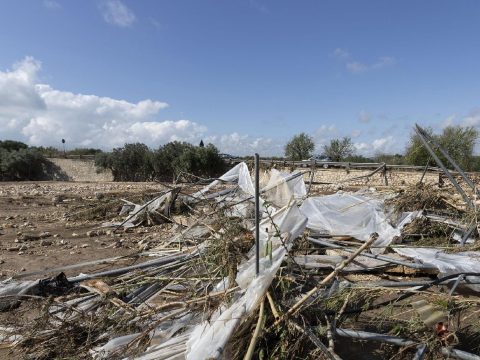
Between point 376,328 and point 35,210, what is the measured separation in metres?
10.2

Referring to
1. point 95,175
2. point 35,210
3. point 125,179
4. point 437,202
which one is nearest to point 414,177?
point 437,202

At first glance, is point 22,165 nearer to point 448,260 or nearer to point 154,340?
point 154,340

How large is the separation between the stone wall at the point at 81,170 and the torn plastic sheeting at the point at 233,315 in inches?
1137

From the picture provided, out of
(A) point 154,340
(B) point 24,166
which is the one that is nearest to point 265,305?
(A) point 154,340

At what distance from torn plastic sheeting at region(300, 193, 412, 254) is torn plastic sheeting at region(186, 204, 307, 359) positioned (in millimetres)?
2408

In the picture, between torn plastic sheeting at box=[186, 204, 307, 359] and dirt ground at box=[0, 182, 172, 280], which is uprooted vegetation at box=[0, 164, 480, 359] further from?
dirt ground at box=[0, 182, 172, 280]

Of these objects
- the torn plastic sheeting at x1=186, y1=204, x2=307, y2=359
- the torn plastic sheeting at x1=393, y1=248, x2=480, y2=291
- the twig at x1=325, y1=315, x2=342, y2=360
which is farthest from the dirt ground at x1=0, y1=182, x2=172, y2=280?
the torn plastic sheeting at x1=393, y1=248, x2=480, y2=291

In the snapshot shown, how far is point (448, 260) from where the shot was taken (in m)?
3.40

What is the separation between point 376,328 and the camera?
104 inches

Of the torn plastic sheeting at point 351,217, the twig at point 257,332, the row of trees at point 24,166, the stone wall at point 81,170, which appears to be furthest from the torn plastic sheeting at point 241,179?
the row of trees at point 24,166

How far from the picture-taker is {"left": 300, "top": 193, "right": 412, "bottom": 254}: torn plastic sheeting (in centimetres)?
476

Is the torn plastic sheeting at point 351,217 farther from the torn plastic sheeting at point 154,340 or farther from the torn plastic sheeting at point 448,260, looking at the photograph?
the torn plastic sheeting at point 154,340

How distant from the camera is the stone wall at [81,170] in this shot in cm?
3002

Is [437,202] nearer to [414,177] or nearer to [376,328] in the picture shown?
[376,328]
